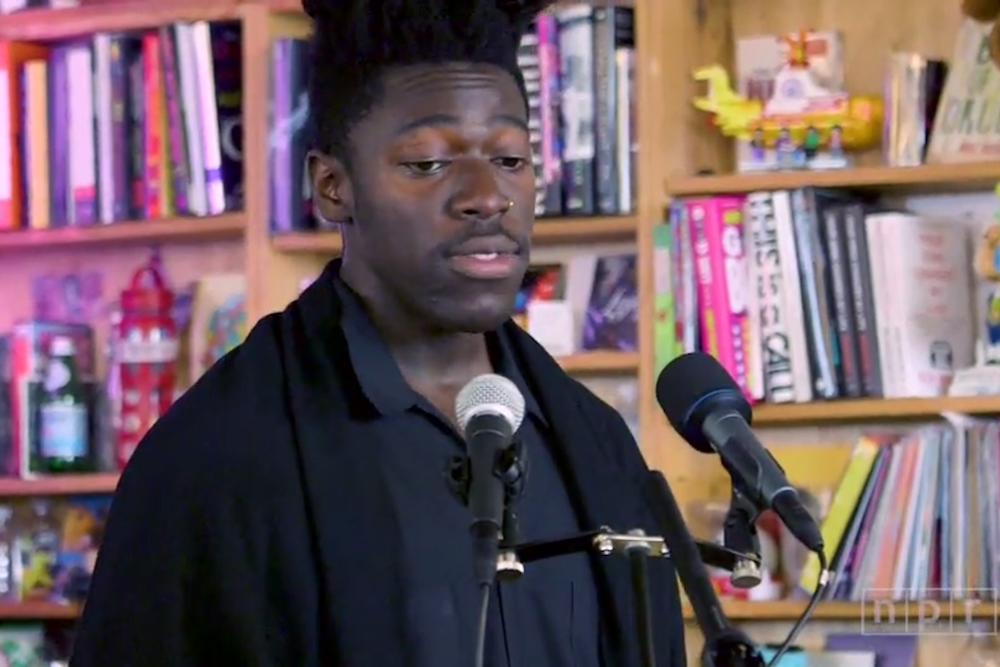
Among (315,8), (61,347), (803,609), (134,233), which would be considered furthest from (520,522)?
(61,347)

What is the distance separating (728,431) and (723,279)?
55.7 inches

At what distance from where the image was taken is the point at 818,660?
2674 millimetres

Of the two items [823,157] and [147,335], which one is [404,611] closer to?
[823,157]

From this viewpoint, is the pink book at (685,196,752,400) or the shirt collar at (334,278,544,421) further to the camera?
the pink book at (685,196,752,400)

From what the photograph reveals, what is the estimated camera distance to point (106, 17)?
3.01m

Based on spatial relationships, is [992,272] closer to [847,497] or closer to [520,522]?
[847,497]

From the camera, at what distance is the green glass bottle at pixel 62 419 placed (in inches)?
118

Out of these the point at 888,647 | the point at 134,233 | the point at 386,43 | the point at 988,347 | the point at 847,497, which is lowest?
the point at 888,647

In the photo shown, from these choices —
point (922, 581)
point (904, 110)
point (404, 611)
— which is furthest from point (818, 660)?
point (404, 611)

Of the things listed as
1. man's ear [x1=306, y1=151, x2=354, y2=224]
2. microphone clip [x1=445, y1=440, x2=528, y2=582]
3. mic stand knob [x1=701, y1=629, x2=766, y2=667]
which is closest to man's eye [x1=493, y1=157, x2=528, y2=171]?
man's ear [x1=306, y1=151, x2=354, y2=224]

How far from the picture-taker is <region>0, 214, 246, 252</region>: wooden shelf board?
2.90 metres

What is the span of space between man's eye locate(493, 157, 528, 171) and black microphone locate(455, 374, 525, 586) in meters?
0.44

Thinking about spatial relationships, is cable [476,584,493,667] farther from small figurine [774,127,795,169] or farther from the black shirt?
small figurine [774,127,795,169]

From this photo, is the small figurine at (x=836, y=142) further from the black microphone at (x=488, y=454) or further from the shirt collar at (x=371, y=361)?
the black microphone at (x=488, y=454)
